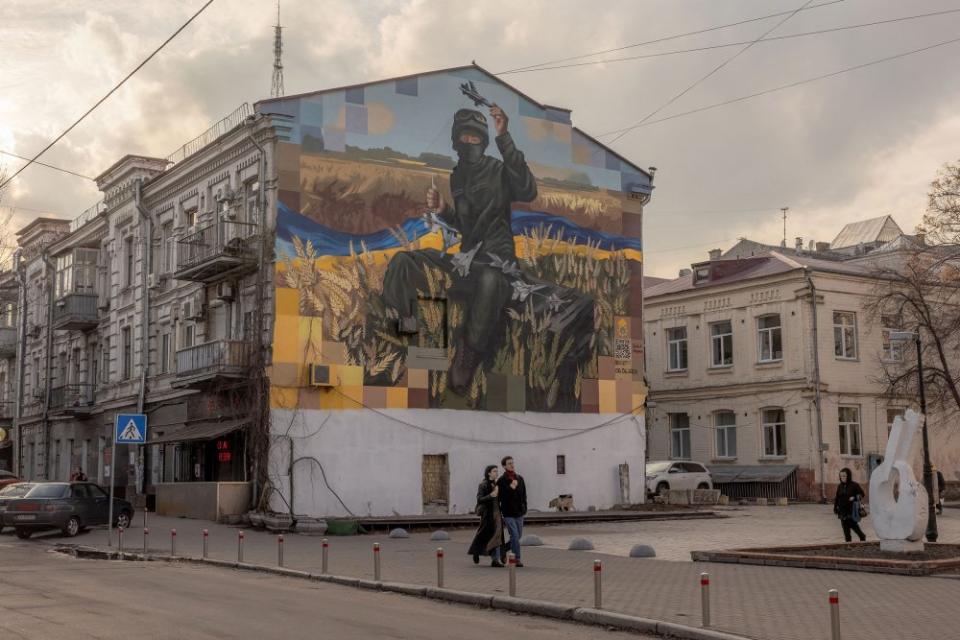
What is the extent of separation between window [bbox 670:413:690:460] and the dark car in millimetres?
28479

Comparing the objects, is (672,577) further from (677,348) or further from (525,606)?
(677,348)

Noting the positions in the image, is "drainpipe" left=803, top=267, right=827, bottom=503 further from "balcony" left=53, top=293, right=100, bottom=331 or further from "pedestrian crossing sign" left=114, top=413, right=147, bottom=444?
"pedestrian crossing sign" left=114, top=413, right=147, bottom=444

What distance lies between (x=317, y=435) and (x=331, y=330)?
10.2 feet

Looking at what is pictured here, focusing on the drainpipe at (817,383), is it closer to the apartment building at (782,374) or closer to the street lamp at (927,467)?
the apartment building at (782,374)

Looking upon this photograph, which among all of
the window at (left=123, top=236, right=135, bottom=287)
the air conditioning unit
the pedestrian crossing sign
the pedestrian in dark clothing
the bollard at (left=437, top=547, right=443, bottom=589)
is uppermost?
the window at (left=123, top=236, right=135, bottom=287)

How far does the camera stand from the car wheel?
28578mm

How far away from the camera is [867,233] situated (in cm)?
6731

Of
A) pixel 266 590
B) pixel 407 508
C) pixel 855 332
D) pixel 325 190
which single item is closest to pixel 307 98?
pixel 325 190

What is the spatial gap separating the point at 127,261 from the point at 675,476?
2303 cm

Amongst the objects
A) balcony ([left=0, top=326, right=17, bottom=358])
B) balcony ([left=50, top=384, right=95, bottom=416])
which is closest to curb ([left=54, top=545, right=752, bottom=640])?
balcony ([left=50, top=384, right=95, bottom=416])

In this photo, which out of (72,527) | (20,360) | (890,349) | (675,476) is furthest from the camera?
(20,360)

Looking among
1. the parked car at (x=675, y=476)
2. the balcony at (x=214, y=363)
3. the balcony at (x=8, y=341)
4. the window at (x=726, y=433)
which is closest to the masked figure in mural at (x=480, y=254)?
the balcony at (x=214, y=363)

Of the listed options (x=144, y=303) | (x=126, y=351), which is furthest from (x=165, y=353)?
(x=126, y=351)

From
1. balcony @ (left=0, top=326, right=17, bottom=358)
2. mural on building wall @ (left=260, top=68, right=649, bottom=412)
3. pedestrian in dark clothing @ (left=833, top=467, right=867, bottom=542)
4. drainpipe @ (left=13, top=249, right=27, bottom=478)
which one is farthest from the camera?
balcony @ (left=0, top=326, right=17, bottom=358)
